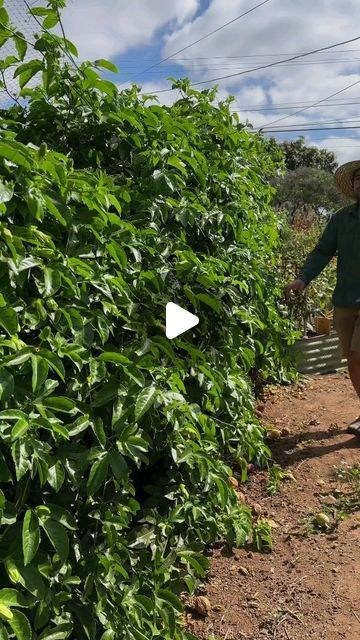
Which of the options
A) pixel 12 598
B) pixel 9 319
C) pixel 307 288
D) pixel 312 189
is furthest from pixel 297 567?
pixel 312 189

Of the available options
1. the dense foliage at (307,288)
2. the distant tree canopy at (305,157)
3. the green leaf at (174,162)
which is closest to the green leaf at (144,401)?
the green leaf at (174,162)

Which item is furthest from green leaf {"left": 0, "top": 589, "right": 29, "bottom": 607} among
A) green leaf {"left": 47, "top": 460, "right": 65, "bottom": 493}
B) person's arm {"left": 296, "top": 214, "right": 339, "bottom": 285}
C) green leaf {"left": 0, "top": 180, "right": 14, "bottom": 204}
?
person's arm {"left": 296, "top": 214, "right": 339, "bottom": 285}

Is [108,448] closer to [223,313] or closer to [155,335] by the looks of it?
[155,335]

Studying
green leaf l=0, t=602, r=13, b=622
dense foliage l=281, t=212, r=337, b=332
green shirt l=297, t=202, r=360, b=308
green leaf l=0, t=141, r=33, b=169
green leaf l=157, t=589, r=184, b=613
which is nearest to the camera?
green leaf l=0, t=602, r=13, b=622

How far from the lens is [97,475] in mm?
1596

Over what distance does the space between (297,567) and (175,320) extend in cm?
135

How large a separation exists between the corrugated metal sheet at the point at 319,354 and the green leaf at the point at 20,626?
4.35 meters

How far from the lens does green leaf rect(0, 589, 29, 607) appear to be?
4.42 feet

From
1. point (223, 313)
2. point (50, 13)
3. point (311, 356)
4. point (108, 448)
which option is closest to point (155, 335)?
point (108, 448)

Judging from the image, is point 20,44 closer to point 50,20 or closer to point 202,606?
point 50,20

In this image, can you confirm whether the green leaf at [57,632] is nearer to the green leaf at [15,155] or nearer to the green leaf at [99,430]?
the green leaf at [99,430]

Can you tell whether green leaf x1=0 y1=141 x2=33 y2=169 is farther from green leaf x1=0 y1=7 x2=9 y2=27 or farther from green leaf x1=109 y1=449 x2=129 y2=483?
green leaf x1=109 y1=449 x2=129 y2=483

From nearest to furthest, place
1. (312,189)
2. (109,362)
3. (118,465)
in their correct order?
1. (118,465)
2. (109,362)
3. (312,189)

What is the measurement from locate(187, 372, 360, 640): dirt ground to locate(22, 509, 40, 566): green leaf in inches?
46.5
